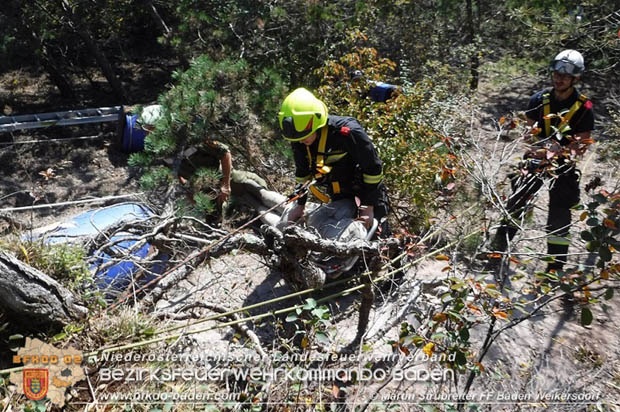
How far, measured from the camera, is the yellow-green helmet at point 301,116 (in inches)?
119

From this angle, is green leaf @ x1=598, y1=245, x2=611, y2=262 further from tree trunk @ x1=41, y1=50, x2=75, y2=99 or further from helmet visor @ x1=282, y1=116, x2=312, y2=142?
tree trunk @ x1=41, y1=50, x2=75, y2=99

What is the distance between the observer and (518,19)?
23.6 feet

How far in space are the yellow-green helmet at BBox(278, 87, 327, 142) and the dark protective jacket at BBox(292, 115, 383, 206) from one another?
0.55 ft

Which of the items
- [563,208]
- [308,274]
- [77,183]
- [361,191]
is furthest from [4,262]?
[77,183]

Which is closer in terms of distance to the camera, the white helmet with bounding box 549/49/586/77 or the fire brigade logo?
the fire brigade logo

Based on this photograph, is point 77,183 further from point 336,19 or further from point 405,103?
point 405,103

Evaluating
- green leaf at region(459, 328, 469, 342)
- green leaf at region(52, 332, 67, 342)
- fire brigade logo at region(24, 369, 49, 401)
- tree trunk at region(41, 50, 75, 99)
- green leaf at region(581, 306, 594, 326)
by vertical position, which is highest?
green leaf at region(581, 306, 594, 326)

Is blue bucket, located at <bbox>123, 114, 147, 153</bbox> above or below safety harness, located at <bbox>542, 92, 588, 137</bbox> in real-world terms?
below

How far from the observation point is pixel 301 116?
9.89 ft

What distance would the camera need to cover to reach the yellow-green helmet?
9.91ft

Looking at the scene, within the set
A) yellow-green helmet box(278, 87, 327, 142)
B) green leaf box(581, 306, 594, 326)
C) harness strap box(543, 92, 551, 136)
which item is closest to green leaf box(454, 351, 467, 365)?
green leaf box(581, 306, 594, 326)

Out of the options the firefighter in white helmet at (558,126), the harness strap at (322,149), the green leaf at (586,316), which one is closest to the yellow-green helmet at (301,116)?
the harness strap at (322,149)

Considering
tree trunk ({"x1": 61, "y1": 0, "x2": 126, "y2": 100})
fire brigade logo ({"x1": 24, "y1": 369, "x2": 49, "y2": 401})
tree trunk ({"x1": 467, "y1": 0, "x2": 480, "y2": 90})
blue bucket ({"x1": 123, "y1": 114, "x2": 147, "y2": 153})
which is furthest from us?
tree trunk ({"x1": 61, "y1": 0, "x2": 126, "y2": 100})

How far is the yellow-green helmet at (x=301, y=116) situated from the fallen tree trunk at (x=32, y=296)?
1.65 meters
